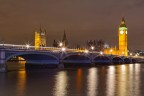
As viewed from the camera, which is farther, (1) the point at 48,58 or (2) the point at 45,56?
(1) the point at 48,58

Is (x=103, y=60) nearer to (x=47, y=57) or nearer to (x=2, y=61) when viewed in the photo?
(x=47, y=57)

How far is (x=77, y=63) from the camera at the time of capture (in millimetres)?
134000

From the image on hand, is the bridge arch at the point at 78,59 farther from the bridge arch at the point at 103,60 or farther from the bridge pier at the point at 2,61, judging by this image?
the bridge pier at the point at 2,61

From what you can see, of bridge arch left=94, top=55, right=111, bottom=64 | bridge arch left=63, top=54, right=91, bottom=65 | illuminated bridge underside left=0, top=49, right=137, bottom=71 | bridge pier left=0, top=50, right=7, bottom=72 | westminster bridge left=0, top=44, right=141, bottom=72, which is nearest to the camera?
bridge pier left=0, top=50, right=7, bottom=72

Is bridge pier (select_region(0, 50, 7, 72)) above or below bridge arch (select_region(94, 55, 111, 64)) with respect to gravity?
above

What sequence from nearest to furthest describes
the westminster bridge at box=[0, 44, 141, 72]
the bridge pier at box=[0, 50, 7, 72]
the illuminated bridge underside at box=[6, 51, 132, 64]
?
the bridge pier at box=[0, 50, 7, 72], the westminster bridge at box=[0, 44, 141, 72], the illuminated bridge underside at box=[6, 51, 132, 64]

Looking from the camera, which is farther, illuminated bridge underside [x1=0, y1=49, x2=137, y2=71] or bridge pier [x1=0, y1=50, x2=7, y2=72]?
illuminated bridge underside [x1=0, y1=49, x2=137, y2=71]

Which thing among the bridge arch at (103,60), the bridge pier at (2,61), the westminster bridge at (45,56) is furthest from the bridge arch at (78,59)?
the bridge pier at (2,61)

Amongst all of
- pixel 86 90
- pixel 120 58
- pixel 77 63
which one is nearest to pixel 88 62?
pixel 77 63

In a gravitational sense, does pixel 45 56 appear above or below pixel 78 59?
above

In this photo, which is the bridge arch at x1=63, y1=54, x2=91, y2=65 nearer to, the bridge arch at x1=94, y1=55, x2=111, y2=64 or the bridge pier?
the bridge arch at x1=94, y1=55, x2=111, y2=64

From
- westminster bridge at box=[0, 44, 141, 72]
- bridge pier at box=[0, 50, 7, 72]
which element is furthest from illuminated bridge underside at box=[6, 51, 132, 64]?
bridge pier at box=[0, 50, 7, 72]

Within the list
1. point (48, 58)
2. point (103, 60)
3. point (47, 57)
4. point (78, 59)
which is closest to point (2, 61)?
point (47, 57)

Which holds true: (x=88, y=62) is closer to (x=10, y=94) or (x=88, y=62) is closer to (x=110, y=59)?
(x=110, y=59)
